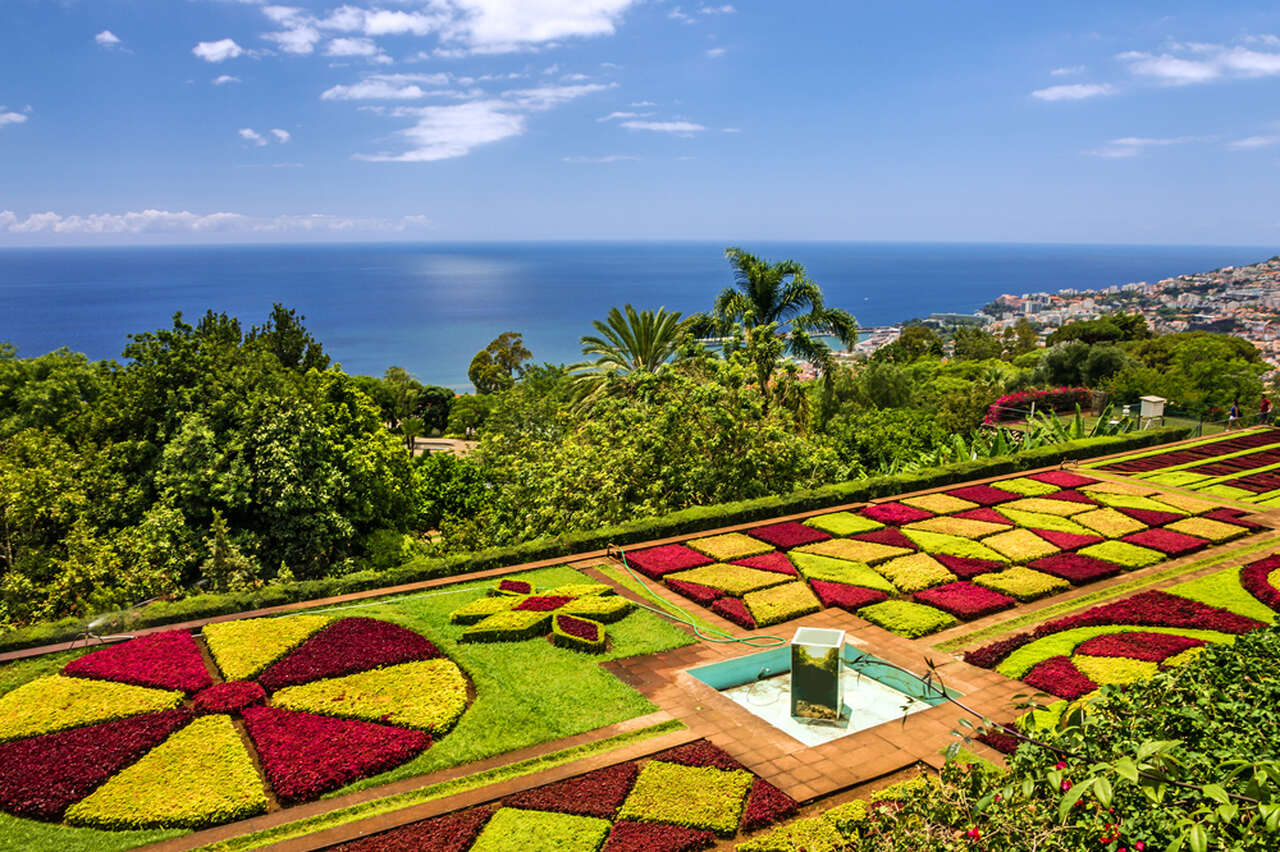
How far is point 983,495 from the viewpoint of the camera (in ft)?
70.4

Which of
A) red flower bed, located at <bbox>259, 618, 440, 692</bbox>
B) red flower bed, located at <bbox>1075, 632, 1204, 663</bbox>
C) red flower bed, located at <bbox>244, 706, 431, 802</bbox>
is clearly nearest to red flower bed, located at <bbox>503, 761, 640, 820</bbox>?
red flower bed, located at <bbox>244, 706, 431, 802</bbox>

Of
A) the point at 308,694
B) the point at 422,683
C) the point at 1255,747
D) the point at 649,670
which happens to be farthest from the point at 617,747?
the point at 1255,747

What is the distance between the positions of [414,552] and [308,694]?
36.6ft

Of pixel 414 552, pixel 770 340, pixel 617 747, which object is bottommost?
pixel 414 552

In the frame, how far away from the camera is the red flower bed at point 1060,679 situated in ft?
36.2

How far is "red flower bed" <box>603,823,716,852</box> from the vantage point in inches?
324

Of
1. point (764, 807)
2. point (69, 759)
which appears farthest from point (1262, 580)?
point (69, 759)

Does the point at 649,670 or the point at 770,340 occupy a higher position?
the point at 770,340

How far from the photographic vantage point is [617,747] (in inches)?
400

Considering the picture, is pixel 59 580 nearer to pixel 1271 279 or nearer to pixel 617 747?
pixel 617 747

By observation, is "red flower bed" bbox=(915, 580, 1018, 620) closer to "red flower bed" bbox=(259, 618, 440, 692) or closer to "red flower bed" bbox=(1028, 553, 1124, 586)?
"red flower bed" bbox=(1028, 553, 1124, 586)

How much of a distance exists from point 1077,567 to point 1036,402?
65.7 ft

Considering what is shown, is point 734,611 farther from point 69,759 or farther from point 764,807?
point 69,759

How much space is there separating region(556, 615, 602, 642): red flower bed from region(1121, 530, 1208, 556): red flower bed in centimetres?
1181
